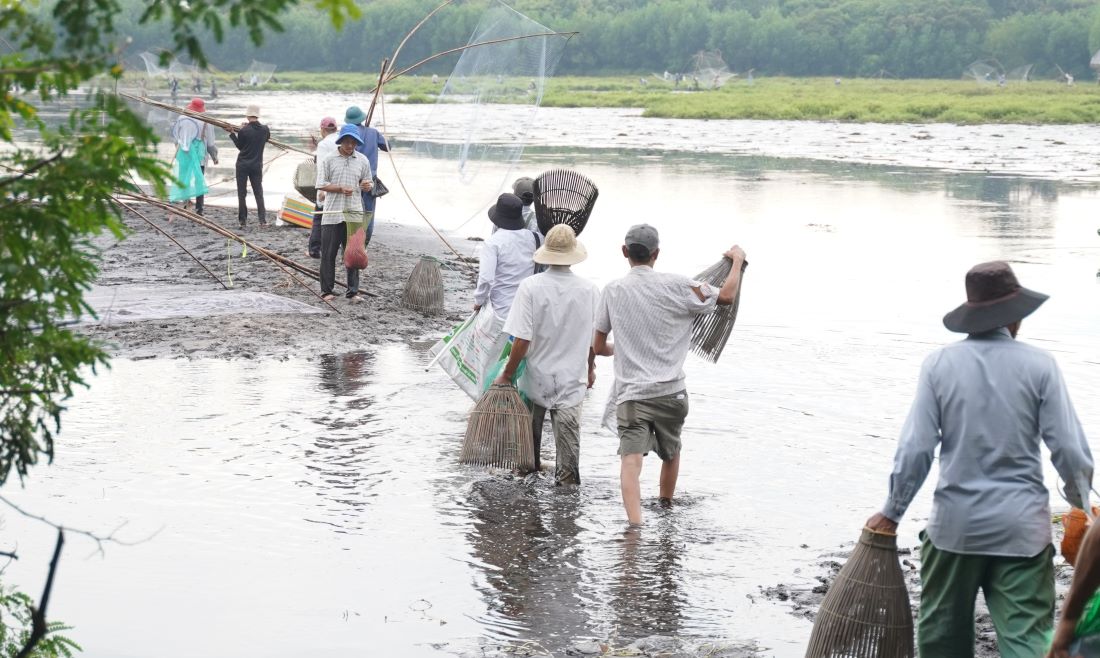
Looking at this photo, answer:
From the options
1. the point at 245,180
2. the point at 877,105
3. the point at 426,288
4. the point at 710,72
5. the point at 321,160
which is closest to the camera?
the point at 321,160

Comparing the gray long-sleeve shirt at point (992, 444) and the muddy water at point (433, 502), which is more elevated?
the gray long-sleeve shirt at point (992, 444)

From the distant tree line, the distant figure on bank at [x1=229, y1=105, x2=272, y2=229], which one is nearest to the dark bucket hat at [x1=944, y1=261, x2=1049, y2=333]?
the distant figure on bank at [x1=229, y1=105, x2=272, y2=229]

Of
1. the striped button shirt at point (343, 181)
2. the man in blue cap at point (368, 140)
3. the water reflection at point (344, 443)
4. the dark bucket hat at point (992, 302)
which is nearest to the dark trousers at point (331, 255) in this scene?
the striped button shirt at point (343, 181)

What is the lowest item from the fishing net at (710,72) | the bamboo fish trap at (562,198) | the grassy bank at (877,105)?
the bamboo fish trap at (562,198)

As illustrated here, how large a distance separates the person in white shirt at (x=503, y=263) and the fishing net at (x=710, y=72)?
9800 centimetres

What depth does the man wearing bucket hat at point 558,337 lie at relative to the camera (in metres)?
7.51

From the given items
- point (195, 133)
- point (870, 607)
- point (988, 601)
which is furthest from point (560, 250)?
point (195, 133)

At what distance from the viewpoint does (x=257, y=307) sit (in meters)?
12.8

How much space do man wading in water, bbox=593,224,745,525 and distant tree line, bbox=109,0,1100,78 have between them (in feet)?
327

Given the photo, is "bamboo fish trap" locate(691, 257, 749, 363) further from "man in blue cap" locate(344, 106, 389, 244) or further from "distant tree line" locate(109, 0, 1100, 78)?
"distant tree line" locate(109, 0, 1100, 78)

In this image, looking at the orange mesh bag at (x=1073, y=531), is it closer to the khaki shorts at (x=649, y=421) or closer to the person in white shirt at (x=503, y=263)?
the khaki shorts at (x=649, y=421)

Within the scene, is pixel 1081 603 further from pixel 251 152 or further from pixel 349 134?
pixel 251 152

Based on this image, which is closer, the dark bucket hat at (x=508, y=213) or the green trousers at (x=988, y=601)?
the green trousers at (x=988, y=601)

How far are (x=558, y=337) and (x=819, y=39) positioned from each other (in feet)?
412
